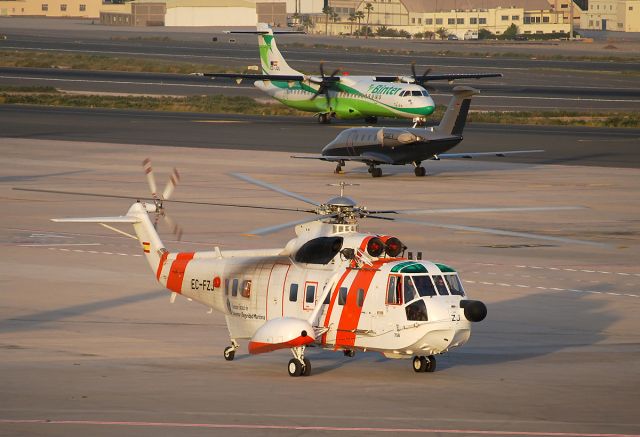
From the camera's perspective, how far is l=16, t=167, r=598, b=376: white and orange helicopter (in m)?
24.0

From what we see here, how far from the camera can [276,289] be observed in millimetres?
25766

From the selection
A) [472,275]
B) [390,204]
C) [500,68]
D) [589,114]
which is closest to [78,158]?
[390,204]

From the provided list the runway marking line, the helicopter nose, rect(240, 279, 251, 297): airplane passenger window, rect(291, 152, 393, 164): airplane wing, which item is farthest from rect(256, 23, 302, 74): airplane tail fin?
the runway marking line

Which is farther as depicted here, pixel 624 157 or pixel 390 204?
pixel 624 157

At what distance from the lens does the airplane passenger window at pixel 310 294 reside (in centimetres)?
2530

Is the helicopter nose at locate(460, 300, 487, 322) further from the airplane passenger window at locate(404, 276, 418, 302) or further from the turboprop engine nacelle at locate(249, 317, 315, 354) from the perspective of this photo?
the turboprop engine nacelle at locate(249, 317, 315, 354)

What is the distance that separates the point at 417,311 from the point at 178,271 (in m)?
6.02

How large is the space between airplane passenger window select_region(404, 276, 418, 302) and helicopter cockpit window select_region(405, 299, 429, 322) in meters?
0.13

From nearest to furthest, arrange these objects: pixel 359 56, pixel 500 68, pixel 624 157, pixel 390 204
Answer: pixel 390 204 < pixel 624 157 < pixel 500 68 < pixel 359 56

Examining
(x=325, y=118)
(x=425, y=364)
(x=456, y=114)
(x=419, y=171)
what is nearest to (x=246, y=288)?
(x=425, y=364)

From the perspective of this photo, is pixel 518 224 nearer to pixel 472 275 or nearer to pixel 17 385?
pixel 472 275

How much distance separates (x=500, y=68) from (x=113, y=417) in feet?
444

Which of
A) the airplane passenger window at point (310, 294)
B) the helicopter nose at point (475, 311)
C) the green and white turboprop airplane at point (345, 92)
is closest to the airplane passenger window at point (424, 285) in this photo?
the helicopter nose at point (475, 311)

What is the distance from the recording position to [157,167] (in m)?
64.9
